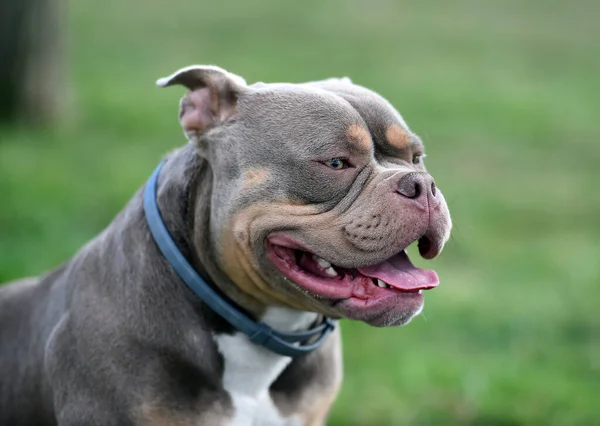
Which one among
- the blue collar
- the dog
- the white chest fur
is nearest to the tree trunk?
the dog

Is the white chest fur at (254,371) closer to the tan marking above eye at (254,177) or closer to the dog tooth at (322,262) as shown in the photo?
the dog tooth at (322,262)

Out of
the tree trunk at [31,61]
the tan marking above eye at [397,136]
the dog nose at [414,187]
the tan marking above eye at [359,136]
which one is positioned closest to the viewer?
the dog nose at [414,187]

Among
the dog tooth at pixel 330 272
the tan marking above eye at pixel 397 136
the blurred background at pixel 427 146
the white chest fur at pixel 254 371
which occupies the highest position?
the tan marking above eye at pixel 397 136

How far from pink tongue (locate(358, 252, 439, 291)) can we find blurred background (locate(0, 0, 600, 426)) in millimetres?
1851

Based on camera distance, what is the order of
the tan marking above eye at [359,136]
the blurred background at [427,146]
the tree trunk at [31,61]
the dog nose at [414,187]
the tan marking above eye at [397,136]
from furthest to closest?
the tree trunk at [31,61] < the blurred background at [427,146] < the tan marking above eye at [397,136] < the tan marking above eye at [359,136] < the dog nose at [414,187]

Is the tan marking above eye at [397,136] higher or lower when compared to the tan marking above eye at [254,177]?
higher

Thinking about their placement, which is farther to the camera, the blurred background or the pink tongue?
→ the blurred background

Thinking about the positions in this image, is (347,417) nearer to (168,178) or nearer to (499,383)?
(499,383)

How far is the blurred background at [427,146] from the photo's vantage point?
5691 millimetres

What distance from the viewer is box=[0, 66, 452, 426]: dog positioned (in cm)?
336

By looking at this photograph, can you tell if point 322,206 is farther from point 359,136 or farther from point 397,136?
point 397,136

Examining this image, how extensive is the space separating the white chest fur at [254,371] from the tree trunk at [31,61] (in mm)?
6649

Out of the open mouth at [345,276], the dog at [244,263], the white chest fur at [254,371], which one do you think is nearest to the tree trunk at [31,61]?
the dog at [244,263]

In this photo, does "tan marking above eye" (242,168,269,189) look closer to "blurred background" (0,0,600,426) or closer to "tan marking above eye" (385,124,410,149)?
"tan marking above eye" (385,124,410,149)
